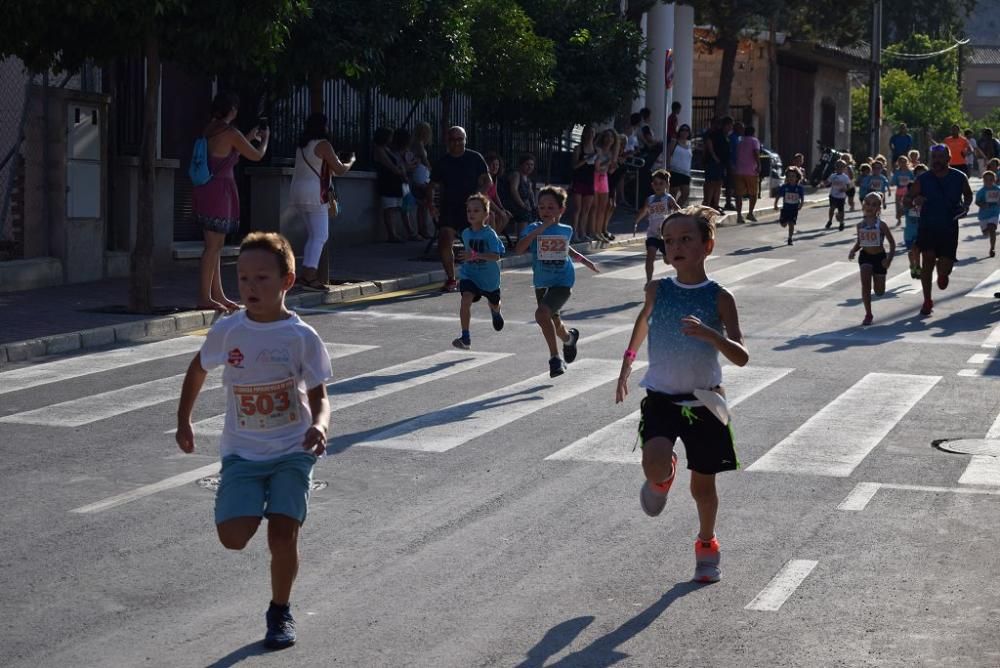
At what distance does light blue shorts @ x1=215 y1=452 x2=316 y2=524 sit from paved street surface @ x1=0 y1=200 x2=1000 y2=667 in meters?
0.48

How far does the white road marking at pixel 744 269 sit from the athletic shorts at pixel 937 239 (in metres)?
3.03

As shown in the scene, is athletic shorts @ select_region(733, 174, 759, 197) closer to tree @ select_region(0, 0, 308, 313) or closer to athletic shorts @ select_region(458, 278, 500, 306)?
tree @ select_region(0, 0, 308, 313)

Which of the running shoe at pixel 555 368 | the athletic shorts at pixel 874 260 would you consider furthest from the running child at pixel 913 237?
the running shoe at pixel 555 368

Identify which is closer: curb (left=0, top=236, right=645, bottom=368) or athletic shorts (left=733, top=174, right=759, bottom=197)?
curb (left=0, top=236, right=645, bottom=368)

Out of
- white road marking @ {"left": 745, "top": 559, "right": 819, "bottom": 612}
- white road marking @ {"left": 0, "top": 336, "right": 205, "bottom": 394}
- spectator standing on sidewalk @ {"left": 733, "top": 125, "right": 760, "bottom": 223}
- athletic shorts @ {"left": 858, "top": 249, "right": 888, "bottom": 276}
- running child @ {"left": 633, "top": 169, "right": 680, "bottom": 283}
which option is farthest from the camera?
spectator standing on sidewalk @ {"left": 733, "top": 125, "right": 760, "bottom": 223}

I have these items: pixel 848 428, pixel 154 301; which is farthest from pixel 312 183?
pixel 848 428

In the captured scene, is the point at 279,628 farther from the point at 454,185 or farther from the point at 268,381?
the point at 454,185

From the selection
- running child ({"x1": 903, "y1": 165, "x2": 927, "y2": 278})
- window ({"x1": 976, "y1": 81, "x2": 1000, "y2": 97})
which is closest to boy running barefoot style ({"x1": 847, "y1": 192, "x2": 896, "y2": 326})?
running child ({"x1": 903, "y1": 165, "x2": 927, "y2": 278})

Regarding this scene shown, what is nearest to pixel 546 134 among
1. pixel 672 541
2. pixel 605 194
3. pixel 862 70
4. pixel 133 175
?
pixel 605 194

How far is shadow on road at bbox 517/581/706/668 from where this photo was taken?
5645 millimetres

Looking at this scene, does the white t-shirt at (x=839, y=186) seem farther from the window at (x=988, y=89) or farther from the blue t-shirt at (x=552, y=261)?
the window at (x=988, y=89)

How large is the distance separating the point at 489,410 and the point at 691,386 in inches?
A: 169

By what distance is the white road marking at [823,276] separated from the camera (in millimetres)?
20172

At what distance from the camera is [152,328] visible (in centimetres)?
1473
